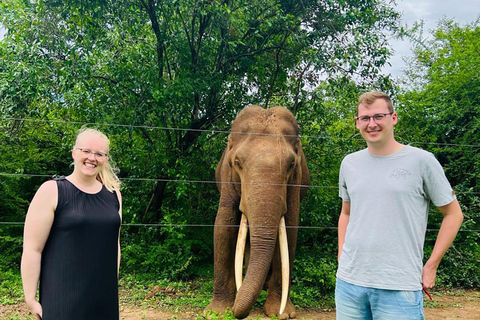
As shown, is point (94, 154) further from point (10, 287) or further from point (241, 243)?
point (10, 287)

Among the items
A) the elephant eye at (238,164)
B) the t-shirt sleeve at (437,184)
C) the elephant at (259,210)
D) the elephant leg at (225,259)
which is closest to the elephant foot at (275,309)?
the elephant at (259,210)

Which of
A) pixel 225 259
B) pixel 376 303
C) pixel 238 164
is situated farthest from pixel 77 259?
pixel 225 259

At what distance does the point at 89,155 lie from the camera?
224cm

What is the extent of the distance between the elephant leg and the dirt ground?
313 mm

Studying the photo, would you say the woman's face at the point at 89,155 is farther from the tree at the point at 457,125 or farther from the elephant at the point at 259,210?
the tree at the point at 457,125

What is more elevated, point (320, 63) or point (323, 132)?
point (320, 63)

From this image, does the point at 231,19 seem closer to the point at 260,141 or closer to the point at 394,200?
the point at 260,141

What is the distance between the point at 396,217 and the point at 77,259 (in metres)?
1.63

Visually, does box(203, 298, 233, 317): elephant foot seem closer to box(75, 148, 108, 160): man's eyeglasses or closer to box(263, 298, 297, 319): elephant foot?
box(263, 298, 297, 319): elephant foot

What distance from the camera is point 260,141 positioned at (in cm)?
473

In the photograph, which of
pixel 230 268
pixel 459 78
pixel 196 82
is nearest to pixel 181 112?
pixel 196 82

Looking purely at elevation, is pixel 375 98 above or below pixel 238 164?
above

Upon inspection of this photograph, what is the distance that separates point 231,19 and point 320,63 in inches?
54.1

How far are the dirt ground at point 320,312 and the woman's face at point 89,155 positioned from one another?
293cm
